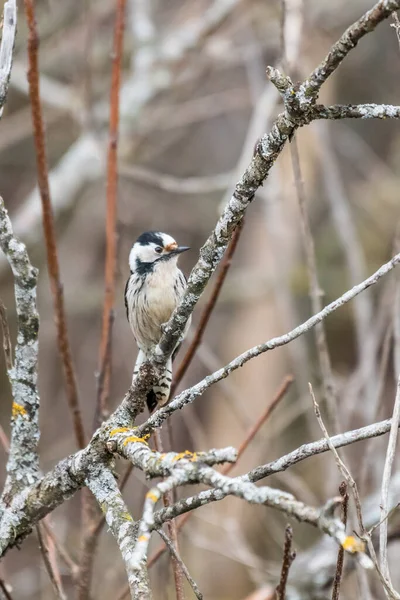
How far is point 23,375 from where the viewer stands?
6.96ft

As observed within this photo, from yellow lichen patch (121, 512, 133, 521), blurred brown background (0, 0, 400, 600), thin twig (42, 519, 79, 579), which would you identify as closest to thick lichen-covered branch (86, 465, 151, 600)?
yellow lichen patch (121, 512, 133, 521)

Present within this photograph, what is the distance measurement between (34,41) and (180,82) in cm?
415

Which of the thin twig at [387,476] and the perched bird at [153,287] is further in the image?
the perched bird at [153,287]

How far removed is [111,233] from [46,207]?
25 centimetres

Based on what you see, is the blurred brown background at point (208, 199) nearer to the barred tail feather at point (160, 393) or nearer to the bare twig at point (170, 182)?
the bare twig at point (170, 182)

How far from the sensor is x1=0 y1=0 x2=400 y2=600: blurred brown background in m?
5.46

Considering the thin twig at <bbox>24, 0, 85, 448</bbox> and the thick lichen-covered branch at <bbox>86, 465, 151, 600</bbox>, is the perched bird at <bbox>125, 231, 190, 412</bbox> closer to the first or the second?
the thin twig at <bbox>24, 0, 85, 448</bbox>

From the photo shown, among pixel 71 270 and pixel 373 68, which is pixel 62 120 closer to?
pixel 71 270

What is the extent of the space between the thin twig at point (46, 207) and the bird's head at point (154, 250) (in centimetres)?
138

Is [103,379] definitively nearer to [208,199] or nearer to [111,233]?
[111,233]

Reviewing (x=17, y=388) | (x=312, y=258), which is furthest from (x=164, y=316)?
(x=17, y=388)

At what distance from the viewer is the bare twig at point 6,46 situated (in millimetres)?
1908

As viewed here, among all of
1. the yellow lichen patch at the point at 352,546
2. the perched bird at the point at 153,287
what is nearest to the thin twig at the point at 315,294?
the perched bird at the point at 153,287

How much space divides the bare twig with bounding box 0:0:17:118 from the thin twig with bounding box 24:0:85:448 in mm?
194
